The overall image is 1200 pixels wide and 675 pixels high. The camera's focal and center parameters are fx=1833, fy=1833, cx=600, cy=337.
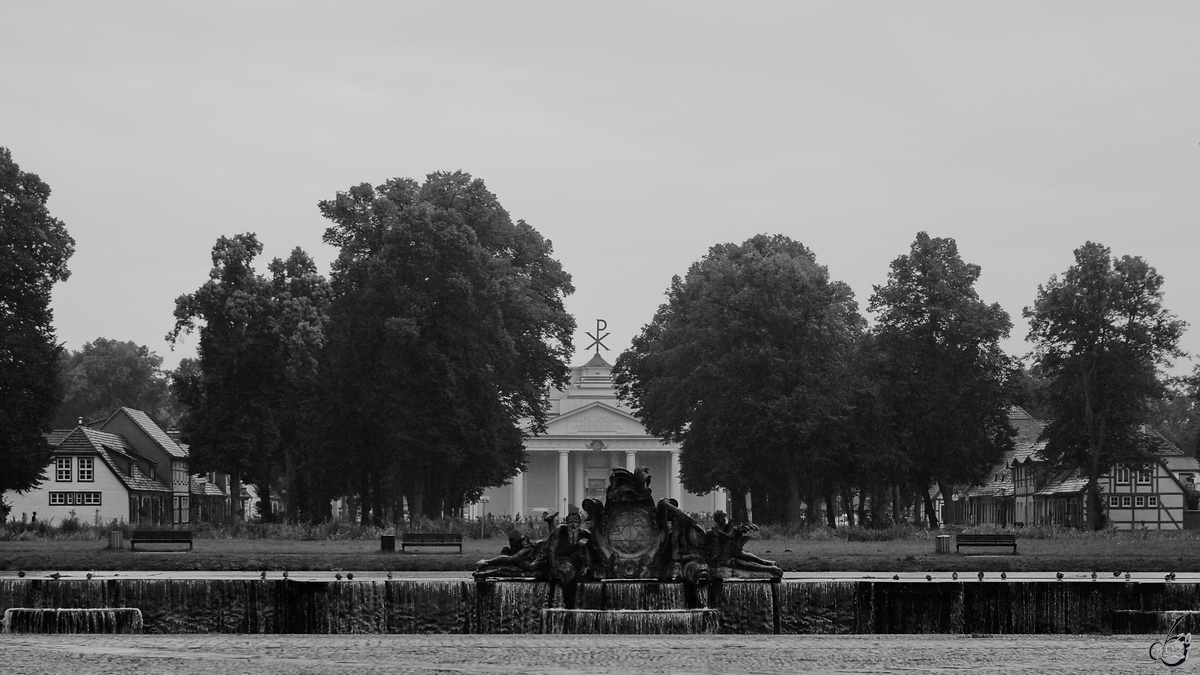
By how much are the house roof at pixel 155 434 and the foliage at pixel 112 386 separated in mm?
41997

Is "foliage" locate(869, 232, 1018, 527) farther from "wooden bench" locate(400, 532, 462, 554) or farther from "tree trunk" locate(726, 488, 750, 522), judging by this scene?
"wooden bench" locate(400, 532, 462, 554)

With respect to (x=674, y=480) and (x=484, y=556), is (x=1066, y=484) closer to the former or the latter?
(x=674, y=480)

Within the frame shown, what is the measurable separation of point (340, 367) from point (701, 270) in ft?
66.9

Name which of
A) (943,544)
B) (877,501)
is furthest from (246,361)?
(943,544)

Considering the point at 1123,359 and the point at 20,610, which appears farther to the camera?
the point at 1123,359

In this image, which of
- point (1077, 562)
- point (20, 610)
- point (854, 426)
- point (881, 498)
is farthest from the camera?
point (881, 498)

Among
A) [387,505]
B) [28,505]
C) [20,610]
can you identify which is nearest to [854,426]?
[387,505]

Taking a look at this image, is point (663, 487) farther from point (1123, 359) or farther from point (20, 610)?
point (20, 610)

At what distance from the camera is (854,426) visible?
7644 centimetres

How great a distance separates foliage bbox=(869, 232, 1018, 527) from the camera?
78.6m

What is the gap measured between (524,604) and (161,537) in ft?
74.3

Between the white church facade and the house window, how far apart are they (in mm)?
30313

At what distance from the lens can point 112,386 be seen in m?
161

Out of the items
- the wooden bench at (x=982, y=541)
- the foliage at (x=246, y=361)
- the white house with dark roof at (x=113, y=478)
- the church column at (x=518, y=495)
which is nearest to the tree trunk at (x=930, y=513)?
the wooden bench at (x=982, y=541)
